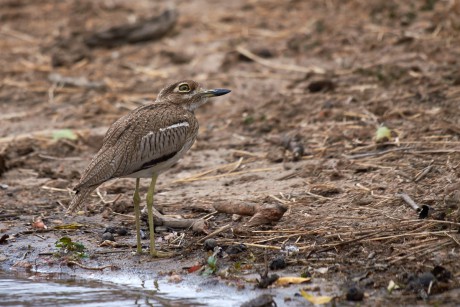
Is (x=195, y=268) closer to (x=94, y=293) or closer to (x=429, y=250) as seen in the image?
(x=94, y=293)

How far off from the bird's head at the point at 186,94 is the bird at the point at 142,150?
18 cm

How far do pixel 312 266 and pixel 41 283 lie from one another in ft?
6.87

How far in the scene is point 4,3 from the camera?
17.2 metres

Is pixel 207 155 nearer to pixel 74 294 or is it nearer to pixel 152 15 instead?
pixel 74 294

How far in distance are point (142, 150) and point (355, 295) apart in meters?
2.21

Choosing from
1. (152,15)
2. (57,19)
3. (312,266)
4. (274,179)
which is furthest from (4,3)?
(312,266)

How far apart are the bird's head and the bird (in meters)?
0.18

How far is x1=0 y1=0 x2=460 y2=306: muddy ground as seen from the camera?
6.83 metres

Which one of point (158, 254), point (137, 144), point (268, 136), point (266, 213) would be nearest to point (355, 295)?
point (266, 213)

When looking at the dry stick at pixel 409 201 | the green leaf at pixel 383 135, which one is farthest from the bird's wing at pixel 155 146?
the green leaf at pixel 383 135

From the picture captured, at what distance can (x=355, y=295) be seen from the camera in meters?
5.95

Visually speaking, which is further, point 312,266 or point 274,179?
point 274,179

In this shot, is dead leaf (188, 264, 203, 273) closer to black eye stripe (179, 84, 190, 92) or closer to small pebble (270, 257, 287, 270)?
small pebble (270, 257, 287, 270)

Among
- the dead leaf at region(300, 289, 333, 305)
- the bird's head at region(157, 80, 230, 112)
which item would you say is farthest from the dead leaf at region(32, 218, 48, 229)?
the dead leaf at region(300, 289, 333, 305)
